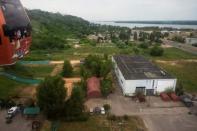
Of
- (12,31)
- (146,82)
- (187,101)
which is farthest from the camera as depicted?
(146,82)

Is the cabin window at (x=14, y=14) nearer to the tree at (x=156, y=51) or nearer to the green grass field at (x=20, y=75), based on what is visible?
the green grass field at (x=20, y=75)

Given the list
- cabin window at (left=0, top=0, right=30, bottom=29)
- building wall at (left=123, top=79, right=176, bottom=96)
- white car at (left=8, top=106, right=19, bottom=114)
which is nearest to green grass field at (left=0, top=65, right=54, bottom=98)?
white car at (left=8, top=106, right=19, bottom=114)

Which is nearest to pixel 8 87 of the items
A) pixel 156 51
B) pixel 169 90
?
pixel 169 90

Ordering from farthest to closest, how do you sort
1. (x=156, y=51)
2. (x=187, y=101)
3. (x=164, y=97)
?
(x=156, y=51) < (x=164, y=97) < (x=187, y=101)

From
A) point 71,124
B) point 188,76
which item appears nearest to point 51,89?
point 71,124

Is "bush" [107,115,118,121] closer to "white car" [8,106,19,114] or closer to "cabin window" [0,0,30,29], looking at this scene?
"white car" [8,106,19,114]

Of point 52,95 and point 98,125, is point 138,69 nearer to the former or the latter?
point 98,125

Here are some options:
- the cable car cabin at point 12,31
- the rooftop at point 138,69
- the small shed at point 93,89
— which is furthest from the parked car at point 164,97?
the cable car cabin at point 12,31
